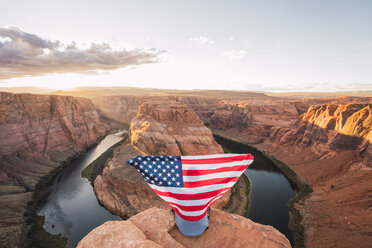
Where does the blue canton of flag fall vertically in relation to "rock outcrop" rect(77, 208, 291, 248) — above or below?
above

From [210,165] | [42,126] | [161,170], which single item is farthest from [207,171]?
[42,126]

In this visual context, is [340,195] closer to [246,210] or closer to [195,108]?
[246,210]

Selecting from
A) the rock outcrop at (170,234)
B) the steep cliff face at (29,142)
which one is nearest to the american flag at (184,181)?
the rock outcrop at (170,234)

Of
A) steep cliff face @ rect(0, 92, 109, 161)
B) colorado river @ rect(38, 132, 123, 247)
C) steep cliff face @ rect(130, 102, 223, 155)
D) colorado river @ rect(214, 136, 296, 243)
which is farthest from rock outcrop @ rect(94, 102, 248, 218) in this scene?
steep cliff face @ rect(0, 92, 109, 161)

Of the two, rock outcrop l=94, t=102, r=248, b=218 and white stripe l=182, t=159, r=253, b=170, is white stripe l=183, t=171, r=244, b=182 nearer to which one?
white stripe l=182, t=159, r=253, b=170

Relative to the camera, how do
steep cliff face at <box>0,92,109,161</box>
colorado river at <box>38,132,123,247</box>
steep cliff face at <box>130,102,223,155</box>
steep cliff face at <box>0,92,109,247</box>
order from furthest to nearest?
steep cliff face at <box>0,92,109,161</box> → steep cliff face at <box>130,102,223,155</box> → steep cliff face at <box>0,92,109,247</box> → colorado river at <box>38,132,123,247</box>

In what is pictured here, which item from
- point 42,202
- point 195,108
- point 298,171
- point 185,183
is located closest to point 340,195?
point 298,171

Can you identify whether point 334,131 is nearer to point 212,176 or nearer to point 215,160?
point 215,160

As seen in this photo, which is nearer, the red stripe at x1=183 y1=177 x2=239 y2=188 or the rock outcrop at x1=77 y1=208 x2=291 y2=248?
the rock outcrop at x1=77 y1=208 x2=291 y2=248
